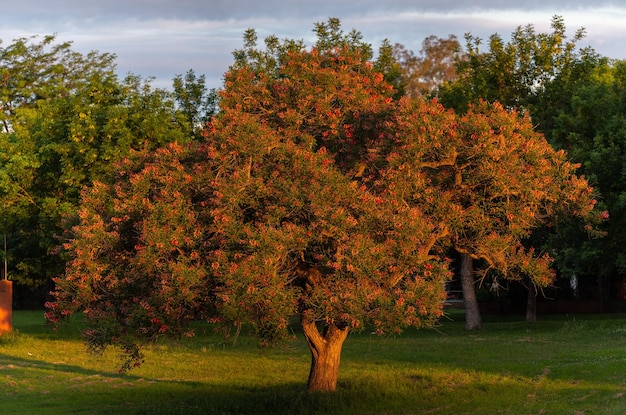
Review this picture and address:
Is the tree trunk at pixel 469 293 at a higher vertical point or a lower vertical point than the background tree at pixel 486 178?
lower

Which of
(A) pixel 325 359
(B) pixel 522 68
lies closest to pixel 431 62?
(B) pixel 522 68

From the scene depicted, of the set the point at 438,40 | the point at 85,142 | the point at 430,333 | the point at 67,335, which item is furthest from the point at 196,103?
the point at 438,40

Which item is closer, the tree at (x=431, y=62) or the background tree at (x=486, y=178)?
the background tree at (x=486, y=178)

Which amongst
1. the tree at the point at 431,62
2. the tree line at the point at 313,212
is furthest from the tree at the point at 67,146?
the tree at the point at 431,62

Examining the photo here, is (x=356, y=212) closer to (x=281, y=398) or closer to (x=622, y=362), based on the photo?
(x=281, y=398)

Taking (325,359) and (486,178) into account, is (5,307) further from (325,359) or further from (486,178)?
(486,178)

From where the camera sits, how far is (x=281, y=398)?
67.7ft

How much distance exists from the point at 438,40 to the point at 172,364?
201 feet

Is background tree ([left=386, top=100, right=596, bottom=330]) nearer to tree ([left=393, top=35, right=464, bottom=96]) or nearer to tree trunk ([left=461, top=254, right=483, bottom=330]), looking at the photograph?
tree trunk ([left=461, top=254, right=483, bottom=330])

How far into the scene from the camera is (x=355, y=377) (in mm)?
24547

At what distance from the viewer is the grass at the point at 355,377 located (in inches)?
798

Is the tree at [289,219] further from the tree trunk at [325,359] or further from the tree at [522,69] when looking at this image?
the tree at [522,69]

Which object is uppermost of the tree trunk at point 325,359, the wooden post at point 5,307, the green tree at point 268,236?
the green tree at point 268,236

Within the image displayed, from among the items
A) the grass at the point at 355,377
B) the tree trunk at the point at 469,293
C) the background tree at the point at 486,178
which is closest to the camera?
the background tree at the point at 486,178
